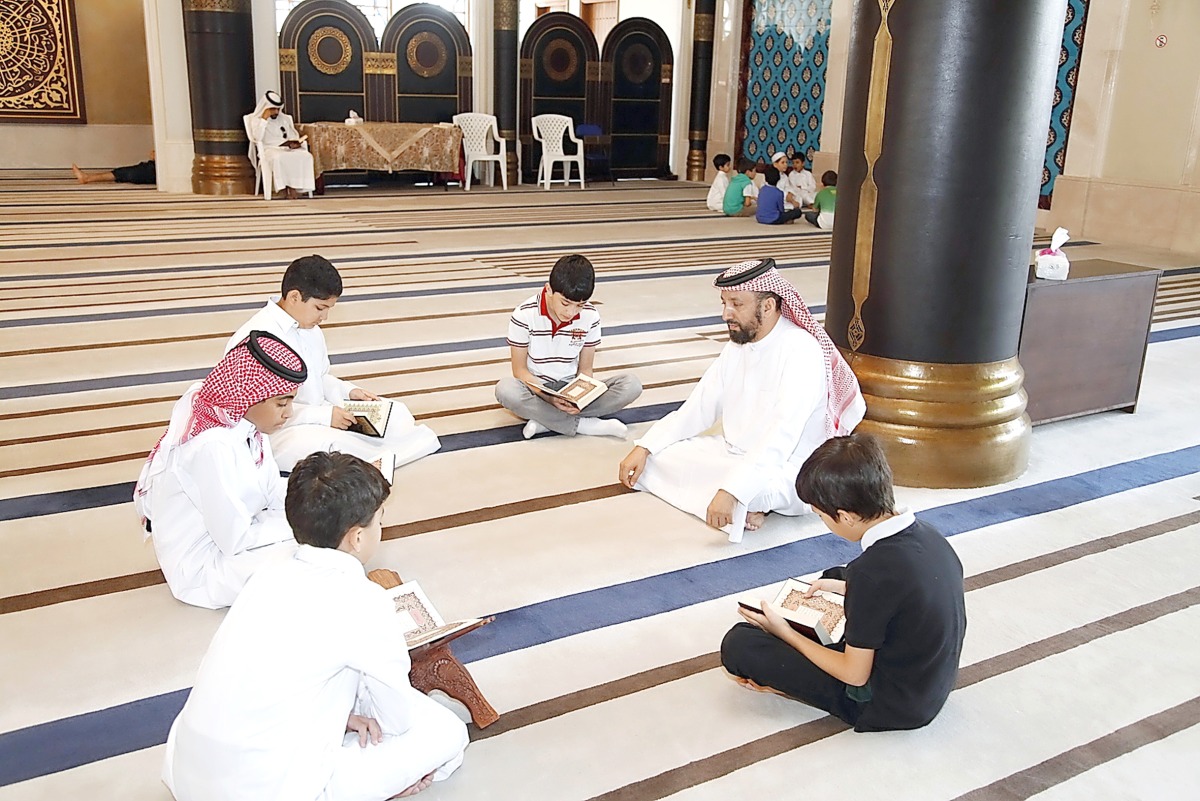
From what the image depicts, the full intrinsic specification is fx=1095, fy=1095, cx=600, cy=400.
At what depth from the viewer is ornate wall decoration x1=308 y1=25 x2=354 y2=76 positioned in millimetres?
11977

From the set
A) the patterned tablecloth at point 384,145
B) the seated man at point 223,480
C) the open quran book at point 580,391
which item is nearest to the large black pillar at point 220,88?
the patterned tablecloth at point 384,145

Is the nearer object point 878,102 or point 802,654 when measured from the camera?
point 802,654

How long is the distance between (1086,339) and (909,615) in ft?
8.76

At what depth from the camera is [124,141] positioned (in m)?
14.2

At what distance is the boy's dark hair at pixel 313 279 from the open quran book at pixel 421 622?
1296 mm

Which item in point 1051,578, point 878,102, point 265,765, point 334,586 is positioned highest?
point 878,102

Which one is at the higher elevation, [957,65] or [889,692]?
[957,65]

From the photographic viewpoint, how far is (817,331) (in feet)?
10.4

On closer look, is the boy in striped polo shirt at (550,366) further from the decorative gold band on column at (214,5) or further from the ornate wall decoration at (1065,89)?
the decorative gold band on column at (214,5)

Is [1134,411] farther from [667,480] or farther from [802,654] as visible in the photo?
[802,654]

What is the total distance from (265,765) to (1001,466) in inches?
106

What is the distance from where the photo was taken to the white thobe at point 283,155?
35.2 feet

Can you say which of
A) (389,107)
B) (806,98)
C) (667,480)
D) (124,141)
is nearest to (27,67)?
(124,141)

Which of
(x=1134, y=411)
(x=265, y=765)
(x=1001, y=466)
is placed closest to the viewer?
(x=265, y=765)
